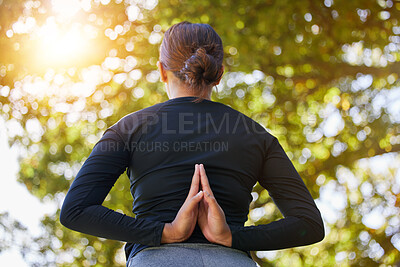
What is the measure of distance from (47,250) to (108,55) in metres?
3.35

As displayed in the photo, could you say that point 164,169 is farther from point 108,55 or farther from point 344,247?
point 344,247

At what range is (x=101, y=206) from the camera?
1560mm

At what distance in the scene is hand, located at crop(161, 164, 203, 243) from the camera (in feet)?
4.89

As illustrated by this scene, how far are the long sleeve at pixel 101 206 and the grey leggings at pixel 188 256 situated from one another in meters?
0.04

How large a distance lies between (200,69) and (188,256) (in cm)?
65

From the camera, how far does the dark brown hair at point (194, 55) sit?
5.67ft

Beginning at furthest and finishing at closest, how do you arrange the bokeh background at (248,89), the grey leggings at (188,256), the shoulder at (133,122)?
the bokeh background at (248,89)
the shoulder at (133,122)
the grey leggings at (188,256)

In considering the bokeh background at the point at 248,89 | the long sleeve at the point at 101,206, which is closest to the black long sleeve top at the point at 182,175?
the long sleeve at the point at 101,206

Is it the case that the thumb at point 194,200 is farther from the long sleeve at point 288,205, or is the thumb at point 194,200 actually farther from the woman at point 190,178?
the long sleeve at point 288,205

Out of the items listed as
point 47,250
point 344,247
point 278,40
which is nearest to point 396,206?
point 344,247

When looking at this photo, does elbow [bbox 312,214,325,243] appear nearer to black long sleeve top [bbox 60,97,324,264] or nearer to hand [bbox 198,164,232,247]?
black long sleeve top [bbox 60,97,324,264]

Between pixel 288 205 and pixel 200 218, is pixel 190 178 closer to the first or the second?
pixel 200 218

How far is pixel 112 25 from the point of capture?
6133 mm

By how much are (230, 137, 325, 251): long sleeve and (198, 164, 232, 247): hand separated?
0.63 feet
